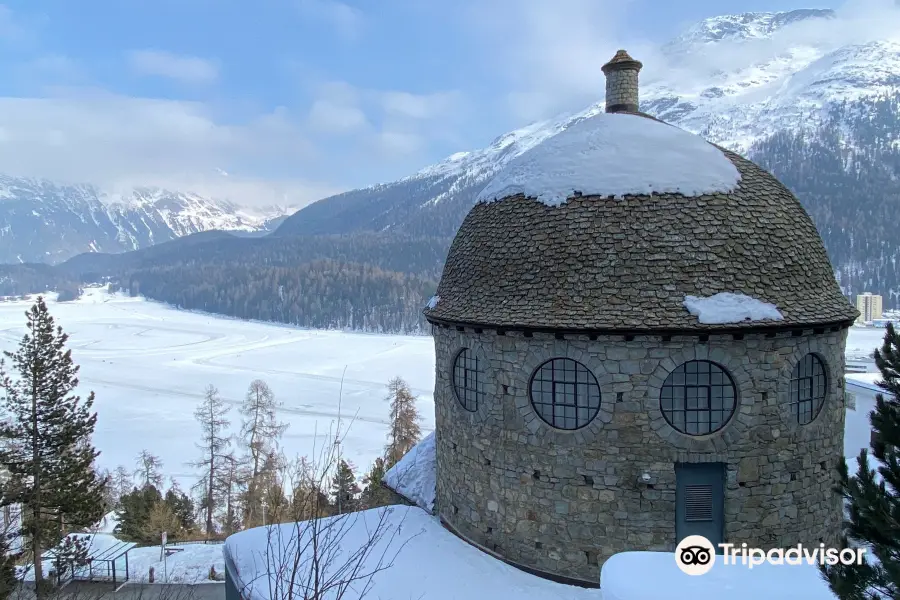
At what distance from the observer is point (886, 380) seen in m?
6.35

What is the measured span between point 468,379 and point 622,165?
5609mm

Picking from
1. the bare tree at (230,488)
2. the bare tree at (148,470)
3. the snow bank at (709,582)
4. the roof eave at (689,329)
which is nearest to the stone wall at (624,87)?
the roof eave at (689,329)

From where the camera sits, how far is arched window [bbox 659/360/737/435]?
36.3ft

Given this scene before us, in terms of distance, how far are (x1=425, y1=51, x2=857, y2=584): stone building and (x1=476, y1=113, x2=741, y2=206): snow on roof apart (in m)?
0.05

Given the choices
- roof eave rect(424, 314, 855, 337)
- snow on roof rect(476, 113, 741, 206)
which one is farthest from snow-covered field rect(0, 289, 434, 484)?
snow on roof rect(476, 113, 741, 206)

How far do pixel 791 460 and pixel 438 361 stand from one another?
7.58 m

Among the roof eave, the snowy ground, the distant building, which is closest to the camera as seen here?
the roof eave

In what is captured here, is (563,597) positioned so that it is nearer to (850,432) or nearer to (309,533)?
(309,533)

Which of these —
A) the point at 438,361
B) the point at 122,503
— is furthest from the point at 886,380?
the point at 122,503

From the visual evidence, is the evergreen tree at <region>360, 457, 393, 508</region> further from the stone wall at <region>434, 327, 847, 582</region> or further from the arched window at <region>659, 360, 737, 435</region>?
the arched window at <region>659, 360, 737, 435</region>

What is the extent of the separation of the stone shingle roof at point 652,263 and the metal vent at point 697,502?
3092 mm

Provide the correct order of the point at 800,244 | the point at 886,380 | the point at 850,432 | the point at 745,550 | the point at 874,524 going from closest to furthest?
the point at 874,524 → the point at 886,380 → the point at 745,550 → the point at 800,244 → the point at 850,432

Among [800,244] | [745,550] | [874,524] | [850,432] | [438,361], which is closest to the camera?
[874,524]

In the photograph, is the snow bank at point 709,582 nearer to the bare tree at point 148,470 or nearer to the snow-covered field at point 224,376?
the snow-covered field at point 224,376
